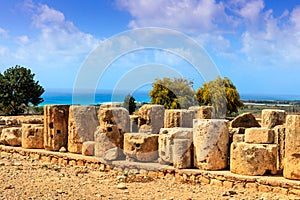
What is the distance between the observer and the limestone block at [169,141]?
9.75m

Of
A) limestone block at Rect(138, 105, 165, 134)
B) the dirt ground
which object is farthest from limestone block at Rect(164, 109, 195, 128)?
the dirt ground

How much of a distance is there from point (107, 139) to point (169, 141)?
199 cm

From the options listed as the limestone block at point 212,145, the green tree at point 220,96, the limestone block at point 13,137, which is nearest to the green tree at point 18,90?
the green tree at point 220,96

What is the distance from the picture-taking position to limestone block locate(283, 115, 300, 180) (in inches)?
320

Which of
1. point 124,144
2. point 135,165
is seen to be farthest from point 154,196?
point 124,144

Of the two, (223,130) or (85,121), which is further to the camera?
(85,121)

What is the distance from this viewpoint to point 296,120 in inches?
321

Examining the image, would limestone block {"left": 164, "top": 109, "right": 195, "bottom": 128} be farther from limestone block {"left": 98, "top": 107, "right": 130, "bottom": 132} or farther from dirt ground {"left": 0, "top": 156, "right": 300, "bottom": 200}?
dirt ground {"left": 0, "top": 156, "right": 300, "bottom": 200}

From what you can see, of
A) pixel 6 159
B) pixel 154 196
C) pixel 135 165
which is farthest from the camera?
pixel 6 159

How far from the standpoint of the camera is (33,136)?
12.9 m

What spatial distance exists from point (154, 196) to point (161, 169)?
5.56ft

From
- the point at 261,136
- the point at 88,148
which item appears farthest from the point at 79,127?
the point at 261,136

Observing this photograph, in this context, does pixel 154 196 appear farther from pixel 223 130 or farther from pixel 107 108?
pixel 107 108

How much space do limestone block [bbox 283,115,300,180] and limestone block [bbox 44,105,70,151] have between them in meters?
6.87
